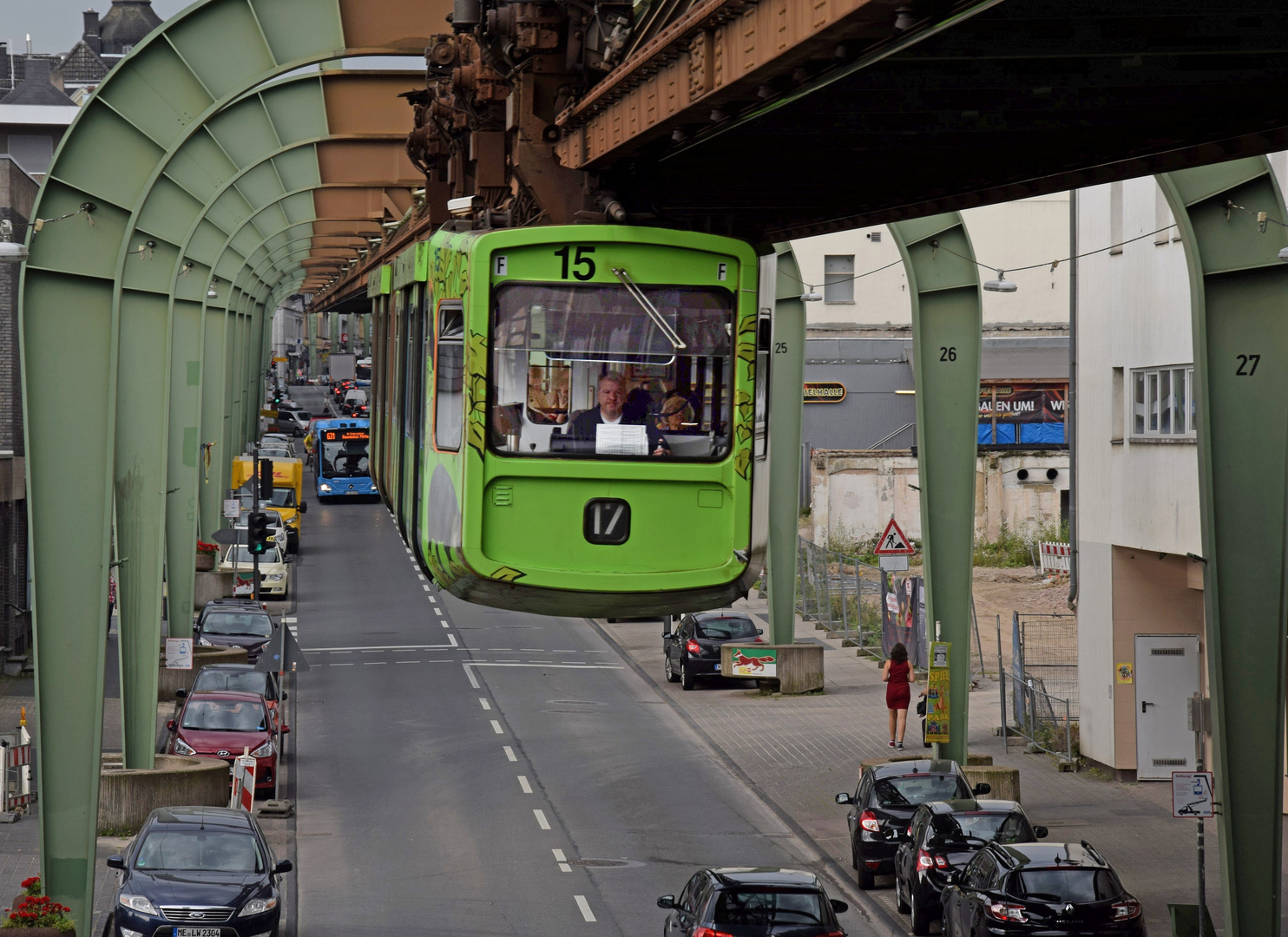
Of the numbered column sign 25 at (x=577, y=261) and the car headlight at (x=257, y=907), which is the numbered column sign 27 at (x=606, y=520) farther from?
the car headlight at (x=257, y=907)

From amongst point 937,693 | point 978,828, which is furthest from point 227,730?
point 978,828

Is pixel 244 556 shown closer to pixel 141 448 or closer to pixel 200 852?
pixel 141 448

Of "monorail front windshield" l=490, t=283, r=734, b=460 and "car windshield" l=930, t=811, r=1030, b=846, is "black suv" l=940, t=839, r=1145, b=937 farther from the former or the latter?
"monorail front windshield" l=490, t=283, r=734, b=460

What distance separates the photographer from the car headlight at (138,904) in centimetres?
1759

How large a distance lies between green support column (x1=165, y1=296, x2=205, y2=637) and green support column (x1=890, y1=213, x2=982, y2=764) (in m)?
12.6

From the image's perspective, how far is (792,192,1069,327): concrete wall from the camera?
2378 inches

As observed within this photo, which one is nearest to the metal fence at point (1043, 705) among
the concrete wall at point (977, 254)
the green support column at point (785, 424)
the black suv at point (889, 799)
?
the green support column at point (785, 424)

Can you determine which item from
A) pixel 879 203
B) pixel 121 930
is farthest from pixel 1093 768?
pixel 121 930

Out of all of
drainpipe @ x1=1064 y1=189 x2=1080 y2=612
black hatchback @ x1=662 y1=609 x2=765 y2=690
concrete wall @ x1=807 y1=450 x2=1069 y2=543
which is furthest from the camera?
concrete wall @ x1=807 y1=450 x2=1069 y2=543

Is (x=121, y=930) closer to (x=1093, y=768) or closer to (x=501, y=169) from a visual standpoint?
(x=501, y=169)

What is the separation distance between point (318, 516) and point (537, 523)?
59.2 m

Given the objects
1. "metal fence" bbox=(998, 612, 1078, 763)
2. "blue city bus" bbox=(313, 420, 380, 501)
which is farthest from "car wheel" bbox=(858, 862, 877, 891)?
"blue city bus" bbox=(313, 420, 380, 501)

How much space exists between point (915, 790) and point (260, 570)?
28994 millimetres

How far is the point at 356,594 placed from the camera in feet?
162
